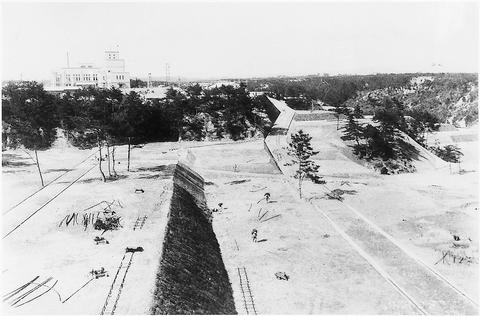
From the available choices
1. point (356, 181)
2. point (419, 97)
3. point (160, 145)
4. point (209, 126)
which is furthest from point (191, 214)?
point (419, 97)

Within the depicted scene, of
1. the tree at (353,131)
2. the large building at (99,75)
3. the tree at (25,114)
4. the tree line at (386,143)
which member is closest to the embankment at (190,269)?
the tree at (25,114)

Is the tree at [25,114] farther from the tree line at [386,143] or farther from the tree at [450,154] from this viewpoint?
the tree at [450,154]

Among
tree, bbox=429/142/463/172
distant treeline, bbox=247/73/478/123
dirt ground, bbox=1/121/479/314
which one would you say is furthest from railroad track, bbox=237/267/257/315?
distant treeline, bbox=247/73/478/123

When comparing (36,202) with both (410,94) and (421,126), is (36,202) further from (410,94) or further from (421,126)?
(410,94)

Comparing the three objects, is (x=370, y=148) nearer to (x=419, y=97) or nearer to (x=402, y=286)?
Answer: (x=402, y=286)

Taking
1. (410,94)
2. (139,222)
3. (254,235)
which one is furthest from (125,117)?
(410,94)
